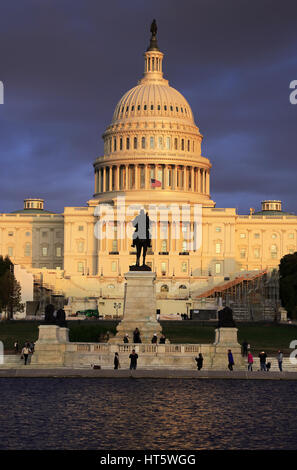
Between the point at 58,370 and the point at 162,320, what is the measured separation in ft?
244

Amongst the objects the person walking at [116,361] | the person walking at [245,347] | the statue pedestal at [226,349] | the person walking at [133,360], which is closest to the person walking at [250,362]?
the statue pedestal at [226,349]

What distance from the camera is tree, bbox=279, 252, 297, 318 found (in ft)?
422

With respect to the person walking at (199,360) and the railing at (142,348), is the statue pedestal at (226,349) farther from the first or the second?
the person walking at (199,360)

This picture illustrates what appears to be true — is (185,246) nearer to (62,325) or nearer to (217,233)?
(217,233)

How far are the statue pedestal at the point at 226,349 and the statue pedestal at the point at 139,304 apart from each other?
1093 centimetres

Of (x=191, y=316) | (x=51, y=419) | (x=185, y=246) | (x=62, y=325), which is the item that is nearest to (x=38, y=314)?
(x=191, y=316)

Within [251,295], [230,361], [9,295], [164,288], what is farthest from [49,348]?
[164,288]

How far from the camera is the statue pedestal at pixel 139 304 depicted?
2847 inches

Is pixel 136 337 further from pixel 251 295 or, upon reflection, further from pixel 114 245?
pixel 114 245

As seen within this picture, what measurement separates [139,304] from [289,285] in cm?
6302

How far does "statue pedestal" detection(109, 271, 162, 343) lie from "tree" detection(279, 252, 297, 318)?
4971 cm

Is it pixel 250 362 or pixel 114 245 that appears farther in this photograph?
pixel 114 245

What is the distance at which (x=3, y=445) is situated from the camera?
35.5 meters

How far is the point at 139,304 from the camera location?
7306cm
